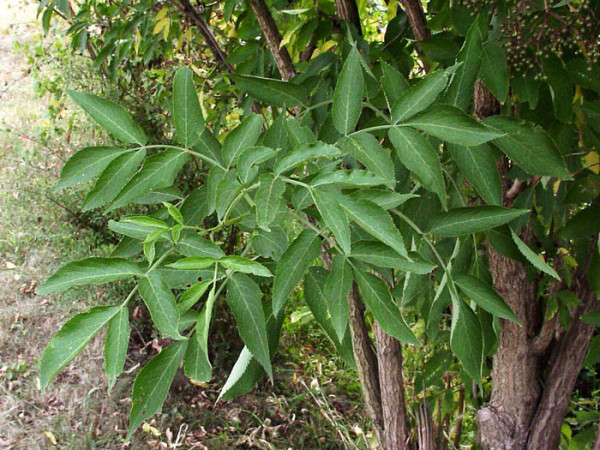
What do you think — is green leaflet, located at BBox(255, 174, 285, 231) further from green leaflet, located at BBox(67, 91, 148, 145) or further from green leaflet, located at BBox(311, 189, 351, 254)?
green leaflet, located at BBox(67, 91, 148, 145)

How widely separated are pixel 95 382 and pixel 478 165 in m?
2.30

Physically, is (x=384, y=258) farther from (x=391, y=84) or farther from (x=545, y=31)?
(x=545, y=31)

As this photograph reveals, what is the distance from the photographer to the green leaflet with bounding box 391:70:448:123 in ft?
2.08

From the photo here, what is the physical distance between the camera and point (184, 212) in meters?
0.70

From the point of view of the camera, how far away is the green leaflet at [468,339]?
0.76m

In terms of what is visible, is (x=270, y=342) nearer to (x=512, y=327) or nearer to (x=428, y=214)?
(x=428, y=214)

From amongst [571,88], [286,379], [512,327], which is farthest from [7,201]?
[571,88]

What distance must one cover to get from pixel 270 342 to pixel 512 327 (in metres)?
0.55

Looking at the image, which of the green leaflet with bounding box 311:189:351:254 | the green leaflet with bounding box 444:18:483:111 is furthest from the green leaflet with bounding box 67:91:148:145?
the green leaflet with bounding box 444:18:483:111

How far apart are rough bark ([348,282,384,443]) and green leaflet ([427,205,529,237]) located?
0.55m

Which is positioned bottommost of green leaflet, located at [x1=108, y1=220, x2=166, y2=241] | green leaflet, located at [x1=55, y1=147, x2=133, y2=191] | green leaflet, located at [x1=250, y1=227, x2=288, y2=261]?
green leaflet, located at [x1=250, y1=227, x2=288, y2=261]

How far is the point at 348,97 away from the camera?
0.66 m

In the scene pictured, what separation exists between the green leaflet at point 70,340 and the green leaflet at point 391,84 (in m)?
0.36

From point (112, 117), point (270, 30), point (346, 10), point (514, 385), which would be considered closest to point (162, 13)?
point (270, 30)
